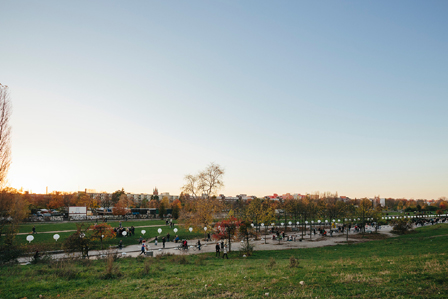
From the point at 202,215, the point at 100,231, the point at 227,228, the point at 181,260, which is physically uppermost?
the point at 227,228

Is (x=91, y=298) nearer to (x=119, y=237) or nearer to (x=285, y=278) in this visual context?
(x=285, y=278)

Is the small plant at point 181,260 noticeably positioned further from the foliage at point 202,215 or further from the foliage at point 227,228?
the foliage at point 202,215

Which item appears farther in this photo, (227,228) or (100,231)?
(100,231)

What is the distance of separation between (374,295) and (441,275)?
13.8 feet

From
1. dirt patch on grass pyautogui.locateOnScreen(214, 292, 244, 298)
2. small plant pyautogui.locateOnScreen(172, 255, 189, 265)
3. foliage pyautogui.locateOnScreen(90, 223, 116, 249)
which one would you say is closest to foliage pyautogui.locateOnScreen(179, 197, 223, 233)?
foliage pyautogui.locateOnScreen(90, 223, 116, 249)

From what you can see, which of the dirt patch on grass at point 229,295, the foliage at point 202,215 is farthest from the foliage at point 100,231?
the dirt patch on grass at point 229,295

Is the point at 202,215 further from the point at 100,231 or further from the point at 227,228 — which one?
the point at 100,231

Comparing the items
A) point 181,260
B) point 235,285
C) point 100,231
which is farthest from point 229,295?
point 100,231

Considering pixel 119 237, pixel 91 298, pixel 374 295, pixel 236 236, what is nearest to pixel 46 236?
pixel 119 237

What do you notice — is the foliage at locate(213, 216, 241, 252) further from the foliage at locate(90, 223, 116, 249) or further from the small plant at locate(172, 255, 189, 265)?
the foliage at locate(90, 223, 116, 249)

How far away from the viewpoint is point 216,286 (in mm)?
11734

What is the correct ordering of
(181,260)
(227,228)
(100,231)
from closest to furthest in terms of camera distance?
(181,260) → (227,228) → (100,231)

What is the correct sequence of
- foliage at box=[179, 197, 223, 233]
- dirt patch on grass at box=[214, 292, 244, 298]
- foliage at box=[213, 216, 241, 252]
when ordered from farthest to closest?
foliage at box=[179, 197, 223, 233] → foliage at box=[213, 216, 241, 252] → dirt patch on grass at box=[214, 292, 244, 298]

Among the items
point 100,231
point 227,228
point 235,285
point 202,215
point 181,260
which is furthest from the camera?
point 202,215
